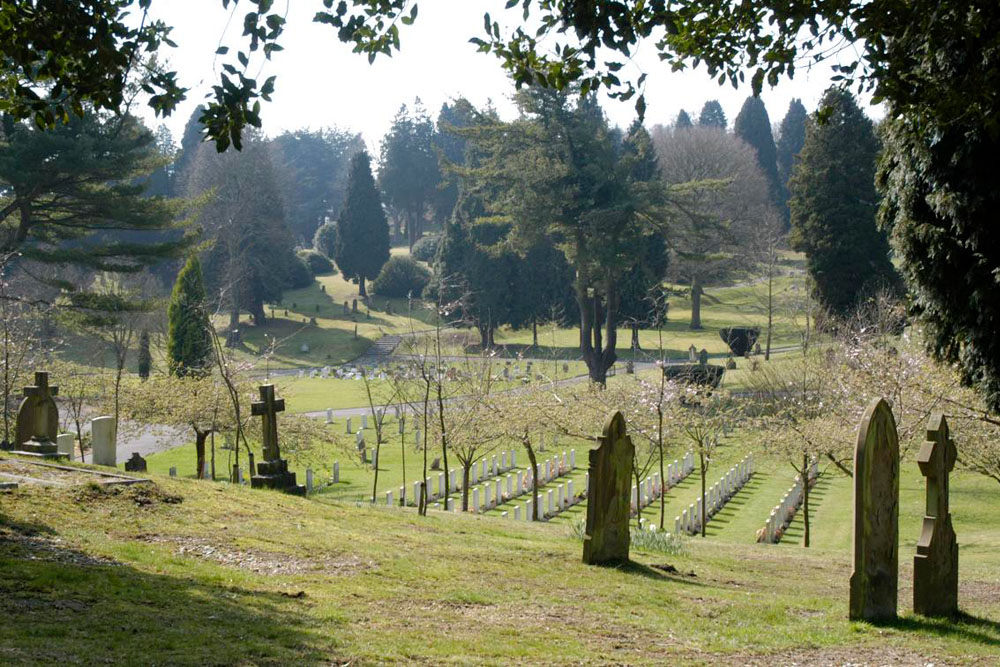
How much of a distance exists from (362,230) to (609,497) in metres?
69.9

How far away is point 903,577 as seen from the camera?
12.0m

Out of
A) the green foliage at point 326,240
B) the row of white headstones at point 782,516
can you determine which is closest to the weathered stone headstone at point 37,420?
the row of white headstones at point 782,516

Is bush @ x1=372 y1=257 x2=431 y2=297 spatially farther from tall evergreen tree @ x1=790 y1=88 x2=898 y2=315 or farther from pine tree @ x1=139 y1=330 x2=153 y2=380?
tall evergreen tree @ x1=790 y1=88 x2=898 y2=315

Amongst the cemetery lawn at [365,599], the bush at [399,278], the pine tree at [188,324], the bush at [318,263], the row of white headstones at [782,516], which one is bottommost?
the row of white headstones at [782,516]

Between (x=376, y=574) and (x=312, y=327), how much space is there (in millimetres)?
61837

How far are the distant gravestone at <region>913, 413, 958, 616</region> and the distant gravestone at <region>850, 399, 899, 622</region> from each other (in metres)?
0.35

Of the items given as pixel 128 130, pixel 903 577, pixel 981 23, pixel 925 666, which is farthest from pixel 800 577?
pixel 128 130

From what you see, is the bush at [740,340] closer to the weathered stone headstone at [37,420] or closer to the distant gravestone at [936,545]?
the weathered stone headstone at [37,420]

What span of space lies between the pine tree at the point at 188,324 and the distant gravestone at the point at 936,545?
109 ft

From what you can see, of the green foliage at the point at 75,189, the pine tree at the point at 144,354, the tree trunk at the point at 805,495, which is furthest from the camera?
the pine tree at the point at 144,354

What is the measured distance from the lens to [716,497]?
27766 mm

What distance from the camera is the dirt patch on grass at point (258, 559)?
28.8ft

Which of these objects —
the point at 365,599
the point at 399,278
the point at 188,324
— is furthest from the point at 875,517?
the point at 399,278

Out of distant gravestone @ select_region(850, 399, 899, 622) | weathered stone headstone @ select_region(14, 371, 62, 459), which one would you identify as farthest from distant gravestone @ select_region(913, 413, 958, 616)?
weathered stone headstone @ select_region(14, 371, 62, 459)
